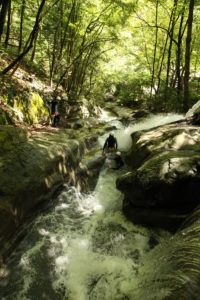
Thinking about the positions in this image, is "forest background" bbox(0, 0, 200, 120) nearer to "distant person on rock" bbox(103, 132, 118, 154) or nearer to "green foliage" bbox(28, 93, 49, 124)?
"green foliage" bbox(28, 93, 49, 124)

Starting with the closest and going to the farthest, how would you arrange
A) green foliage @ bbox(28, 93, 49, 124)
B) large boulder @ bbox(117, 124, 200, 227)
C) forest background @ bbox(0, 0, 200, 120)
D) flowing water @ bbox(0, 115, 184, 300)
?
flowing water @ bbox(0, 115, 184, 300), large boulder @ bbox(117, 124, 200, 227), green foliage @ bbox(28, 93, 49, 124), forest background @ bbox(0, 0, 200, 120)

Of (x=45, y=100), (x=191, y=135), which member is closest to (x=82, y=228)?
(x=191, y=135)

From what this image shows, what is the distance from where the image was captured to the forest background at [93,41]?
35.5 ft

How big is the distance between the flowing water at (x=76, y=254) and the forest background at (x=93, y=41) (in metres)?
5.62

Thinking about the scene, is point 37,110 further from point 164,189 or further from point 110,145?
point 164,189

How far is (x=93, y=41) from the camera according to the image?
611 inches

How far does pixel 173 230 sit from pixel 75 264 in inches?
97.1

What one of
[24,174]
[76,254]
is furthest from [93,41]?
[76,254]

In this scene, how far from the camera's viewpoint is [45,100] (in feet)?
40.0

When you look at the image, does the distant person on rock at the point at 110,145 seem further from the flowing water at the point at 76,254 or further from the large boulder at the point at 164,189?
the large boulder at the point at 164,189

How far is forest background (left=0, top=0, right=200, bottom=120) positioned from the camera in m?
10.8

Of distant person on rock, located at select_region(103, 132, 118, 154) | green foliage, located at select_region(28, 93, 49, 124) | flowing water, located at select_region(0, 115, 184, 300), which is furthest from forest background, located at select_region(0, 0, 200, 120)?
flowing water, located at select_region(0, 115, 184, 300)

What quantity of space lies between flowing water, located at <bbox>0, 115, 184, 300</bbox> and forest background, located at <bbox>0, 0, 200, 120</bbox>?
5.62 m

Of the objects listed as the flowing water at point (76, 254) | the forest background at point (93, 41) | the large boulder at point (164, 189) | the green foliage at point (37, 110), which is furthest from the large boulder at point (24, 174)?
the green foliage at point (37, 110)
